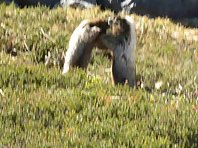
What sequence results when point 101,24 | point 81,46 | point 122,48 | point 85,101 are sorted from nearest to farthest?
point 85,101, point 122,48, point 81,46, point 101,24

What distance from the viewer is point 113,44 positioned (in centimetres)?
874

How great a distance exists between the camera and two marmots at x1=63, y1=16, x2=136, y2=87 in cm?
864

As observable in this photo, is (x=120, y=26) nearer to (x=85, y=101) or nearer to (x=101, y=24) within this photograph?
(x=101, y=24)

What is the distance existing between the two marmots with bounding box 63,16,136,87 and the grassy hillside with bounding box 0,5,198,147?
1.07ft

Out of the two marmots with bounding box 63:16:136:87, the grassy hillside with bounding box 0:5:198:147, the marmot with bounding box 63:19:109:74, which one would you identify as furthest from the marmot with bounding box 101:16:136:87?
the grassy hillside with bounding box 0:5:198:147

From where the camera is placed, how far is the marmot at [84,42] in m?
8.77

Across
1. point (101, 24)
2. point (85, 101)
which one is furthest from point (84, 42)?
point (85, 101)

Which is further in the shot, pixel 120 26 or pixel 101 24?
pixel 101 24

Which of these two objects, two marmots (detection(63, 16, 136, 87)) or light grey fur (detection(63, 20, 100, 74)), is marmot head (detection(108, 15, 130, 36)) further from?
light grey fur (detection(63, 20, 100, 74))

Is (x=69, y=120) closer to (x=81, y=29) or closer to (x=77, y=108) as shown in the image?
(x=77, y=108)

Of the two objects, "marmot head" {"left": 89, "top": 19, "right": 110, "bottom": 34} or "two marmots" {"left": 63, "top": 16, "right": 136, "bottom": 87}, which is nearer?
"two marmots" {"left": 63, "top": 16, "right": 136, "bottom": 87}

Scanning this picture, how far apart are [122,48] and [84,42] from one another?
56cm

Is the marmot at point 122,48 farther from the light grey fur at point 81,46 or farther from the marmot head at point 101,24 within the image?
the light grey fur at point 81,46

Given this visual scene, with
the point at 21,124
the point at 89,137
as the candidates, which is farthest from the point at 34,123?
the point at 89,137
